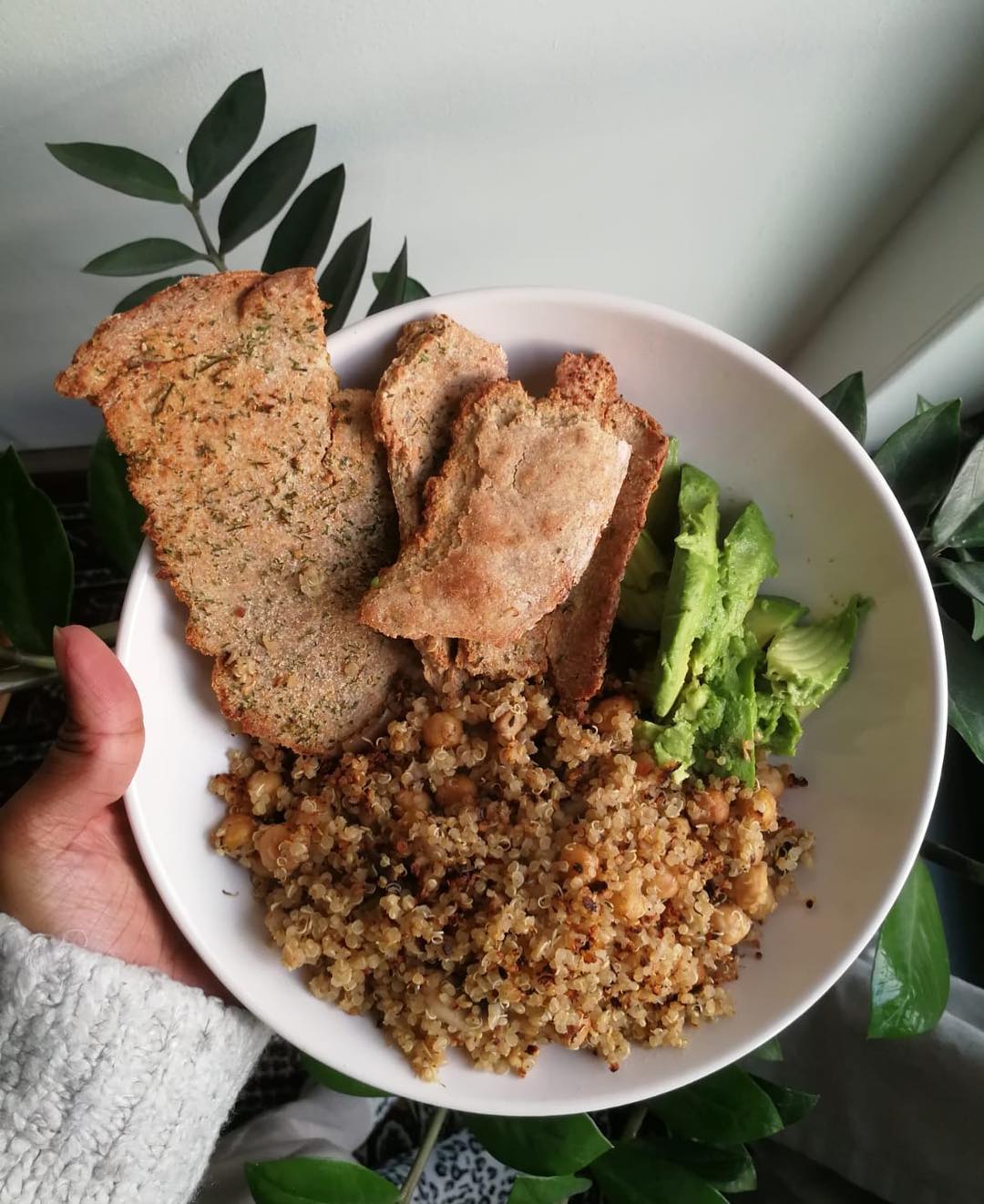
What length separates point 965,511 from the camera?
134 cm

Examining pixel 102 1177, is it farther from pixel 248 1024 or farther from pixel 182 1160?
pixel 248 1024

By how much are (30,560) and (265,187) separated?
27.0 inches

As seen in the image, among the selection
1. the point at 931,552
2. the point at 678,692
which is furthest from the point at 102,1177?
the point at 931,552

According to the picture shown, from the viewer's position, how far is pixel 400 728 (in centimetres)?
125

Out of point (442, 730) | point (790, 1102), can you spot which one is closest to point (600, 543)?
point (442, 730)

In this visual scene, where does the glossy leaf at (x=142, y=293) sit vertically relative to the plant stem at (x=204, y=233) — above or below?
below

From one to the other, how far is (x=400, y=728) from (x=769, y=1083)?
3.16ft

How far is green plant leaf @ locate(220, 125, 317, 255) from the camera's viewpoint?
1345 millimetres

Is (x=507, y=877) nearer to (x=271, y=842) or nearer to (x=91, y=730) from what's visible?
(x=271, y=842)

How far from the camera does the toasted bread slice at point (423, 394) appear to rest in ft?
3.64

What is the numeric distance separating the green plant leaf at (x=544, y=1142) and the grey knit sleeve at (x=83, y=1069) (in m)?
0.51

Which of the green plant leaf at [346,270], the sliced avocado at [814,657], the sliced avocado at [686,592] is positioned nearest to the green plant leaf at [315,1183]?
the sliced avocado at [686,592]

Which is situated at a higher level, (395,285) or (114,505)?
(395,285)

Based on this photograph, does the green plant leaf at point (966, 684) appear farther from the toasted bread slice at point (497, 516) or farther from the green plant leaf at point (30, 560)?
the green plant leaf at point (30, 560)
